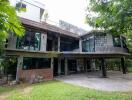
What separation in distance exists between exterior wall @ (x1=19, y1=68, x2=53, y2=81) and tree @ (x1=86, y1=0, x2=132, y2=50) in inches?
322

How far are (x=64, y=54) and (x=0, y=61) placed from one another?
7.42 metres

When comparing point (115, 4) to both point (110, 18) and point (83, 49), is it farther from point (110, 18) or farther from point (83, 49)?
point (83, 49)

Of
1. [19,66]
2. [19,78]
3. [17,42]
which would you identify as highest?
[17,42]

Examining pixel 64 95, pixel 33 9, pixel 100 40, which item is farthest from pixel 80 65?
pixel 64 95

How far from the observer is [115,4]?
7117 millimetres

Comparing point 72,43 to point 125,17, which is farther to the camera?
point 72,43

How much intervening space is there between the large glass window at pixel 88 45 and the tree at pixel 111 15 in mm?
10252

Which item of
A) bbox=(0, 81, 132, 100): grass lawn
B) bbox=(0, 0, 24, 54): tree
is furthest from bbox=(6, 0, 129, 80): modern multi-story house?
bbox=(0, 0, 24, 54): tree

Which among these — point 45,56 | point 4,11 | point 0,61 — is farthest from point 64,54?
point 4,11

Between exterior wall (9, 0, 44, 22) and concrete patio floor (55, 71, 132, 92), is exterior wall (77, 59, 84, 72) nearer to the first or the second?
concrete patio floor (55, 71, 132, 92)

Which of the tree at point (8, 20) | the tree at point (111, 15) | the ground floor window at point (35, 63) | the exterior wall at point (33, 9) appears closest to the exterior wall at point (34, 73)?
the ground floor window at point (35, 63)

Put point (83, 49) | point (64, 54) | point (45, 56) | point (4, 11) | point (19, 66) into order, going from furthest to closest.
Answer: point (83, 49) → point (64, 54) → point (45, 56) → point (19, 66) → point (4, 11)

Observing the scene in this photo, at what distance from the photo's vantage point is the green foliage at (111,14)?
705cm

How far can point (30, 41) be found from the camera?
15.5m
